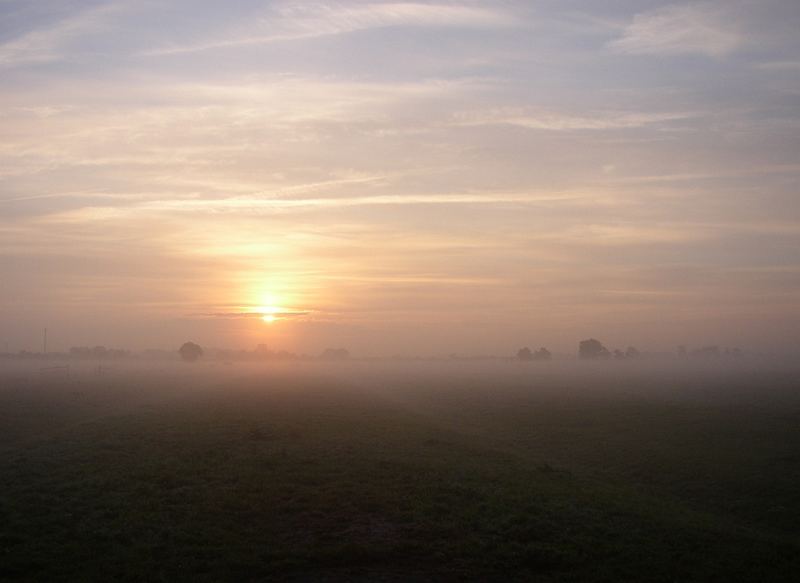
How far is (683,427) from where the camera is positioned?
147ft

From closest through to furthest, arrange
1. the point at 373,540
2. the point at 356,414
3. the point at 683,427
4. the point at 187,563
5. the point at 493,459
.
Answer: the point at 187,563
the point at 373,540
the point at 493,459
the point at 683,427
the point at 356,414

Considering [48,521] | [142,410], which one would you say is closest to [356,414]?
[142,410]

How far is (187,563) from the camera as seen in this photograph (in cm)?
1670

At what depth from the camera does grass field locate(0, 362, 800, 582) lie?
17.0m

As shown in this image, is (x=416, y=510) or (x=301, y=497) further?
(x=301, y=497)

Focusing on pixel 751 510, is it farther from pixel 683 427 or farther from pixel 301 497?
pixel 683 427

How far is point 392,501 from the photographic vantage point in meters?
23.1

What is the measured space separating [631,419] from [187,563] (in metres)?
40.2

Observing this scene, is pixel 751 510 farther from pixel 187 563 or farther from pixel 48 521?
pixel 48 521

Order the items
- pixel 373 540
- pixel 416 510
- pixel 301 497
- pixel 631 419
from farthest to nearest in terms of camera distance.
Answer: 1. pixel 631 419
2. pixel 301 497
3. pixel 416 510
4. pixel 373 540

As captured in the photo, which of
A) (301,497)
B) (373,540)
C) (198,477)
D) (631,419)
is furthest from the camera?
(631,419)

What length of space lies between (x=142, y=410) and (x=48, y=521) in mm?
36741

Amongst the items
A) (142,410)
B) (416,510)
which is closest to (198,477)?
(416,510)

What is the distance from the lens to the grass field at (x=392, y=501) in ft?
55.7
